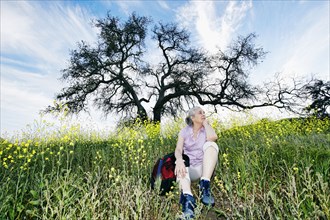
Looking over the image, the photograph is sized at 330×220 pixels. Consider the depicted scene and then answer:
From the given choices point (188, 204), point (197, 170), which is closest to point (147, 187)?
point (197, 170)

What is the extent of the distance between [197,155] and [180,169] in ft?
1.76

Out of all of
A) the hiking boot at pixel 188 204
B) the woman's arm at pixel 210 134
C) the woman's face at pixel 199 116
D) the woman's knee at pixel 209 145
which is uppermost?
the woman's face at pixel 199 116

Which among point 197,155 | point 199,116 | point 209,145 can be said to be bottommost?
point 197,155

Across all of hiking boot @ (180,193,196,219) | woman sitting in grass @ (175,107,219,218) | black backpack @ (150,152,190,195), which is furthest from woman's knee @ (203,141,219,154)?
hiking boot @ (180,193,196,219)

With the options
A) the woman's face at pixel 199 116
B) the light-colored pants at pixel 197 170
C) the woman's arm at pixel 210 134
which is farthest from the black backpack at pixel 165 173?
the woman's face at pixel 199 116

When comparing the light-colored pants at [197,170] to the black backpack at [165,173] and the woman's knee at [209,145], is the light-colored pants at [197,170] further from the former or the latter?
the black backpack at [165,173]

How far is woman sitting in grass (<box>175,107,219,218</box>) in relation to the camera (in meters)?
3.88

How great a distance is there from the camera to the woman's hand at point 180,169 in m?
3.96

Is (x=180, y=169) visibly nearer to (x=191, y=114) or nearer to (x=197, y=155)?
(x=197, y=155)

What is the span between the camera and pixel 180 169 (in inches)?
157

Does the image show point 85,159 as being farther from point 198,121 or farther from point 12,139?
point 12,139

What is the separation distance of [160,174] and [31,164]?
3.33 meters

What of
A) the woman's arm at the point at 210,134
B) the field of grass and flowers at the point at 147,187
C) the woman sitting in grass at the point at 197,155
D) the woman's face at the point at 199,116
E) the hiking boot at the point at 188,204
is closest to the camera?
the field of grass and flowers at the point at 147,187

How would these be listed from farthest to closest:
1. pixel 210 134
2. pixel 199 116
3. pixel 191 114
Result: pixel 191 114 → pixel 199 116 → pixel 210 134
